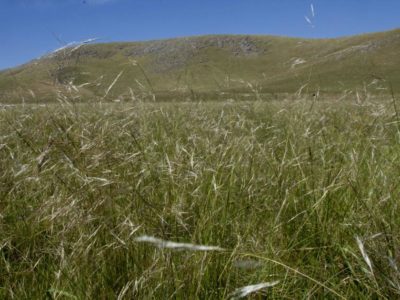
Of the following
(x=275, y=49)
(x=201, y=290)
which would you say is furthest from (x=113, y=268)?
(x=275, y=49)

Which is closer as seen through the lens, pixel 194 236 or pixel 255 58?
pixel 194 236

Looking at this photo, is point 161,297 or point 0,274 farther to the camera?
point 0,274

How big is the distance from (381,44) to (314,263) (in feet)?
319

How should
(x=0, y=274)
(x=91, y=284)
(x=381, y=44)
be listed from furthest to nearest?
(x=381, y=44) → (x=0, y=274) → (x=91, y=284)

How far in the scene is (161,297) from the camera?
4.43 feet

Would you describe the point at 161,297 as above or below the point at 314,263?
above

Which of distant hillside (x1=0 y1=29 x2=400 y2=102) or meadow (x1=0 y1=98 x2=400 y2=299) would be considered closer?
meadow (x1=0 y1=98 x2=400 y2=299)

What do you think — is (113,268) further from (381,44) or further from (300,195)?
(381,44)

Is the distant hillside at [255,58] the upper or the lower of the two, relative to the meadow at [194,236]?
lower

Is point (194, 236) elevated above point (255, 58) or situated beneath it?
elevated above

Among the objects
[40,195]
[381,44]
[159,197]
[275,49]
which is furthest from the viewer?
[275,49]

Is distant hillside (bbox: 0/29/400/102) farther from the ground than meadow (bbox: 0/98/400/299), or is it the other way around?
meadow (bbox: 0/98/400/299)

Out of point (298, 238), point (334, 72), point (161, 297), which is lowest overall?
point (334, 72)

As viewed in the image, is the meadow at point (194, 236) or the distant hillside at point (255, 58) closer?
the meadow at point (194, 236)
